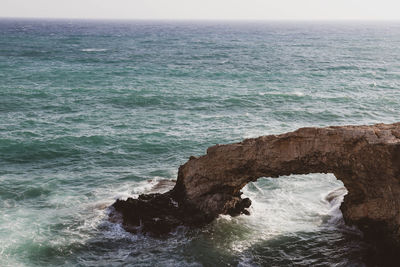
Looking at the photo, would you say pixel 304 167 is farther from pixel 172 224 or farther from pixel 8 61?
pixel 8 61

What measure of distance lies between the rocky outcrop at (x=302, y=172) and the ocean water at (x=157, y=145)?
1.22 m

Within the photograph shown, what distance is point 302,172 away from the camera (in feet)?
69.5

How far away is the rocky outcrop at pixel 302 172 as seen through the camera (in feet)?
62.5

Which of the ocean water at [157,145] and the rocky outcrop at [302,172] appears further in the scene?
the ocean water at [157,145]

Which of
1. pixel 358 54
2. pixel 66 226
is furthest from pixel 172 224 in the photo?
pixel 358 54

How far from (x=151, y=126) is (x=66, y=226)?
752 inches

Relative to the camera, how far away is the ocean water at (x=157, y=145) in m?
21.5

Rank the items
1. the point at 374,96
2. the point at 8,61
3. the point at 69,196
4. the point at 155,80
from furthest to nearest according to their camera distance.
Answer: the point at 8,61, the point at 155,80, the point at 374,96, the point at 69,196

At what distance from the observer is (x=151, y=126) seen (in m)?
41.9

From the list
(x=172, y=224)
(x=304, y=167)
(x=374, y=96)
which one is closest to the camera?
(x=304, y=167)

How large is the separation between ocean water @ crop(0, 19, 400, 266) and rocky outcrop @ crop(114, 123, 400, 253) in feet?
4.00

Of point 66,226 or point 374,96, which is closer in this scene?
point 66,226

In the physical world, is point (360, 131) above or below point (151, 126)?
above

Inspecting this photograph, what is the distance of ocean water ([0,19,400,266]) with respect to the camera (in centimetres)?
2145
